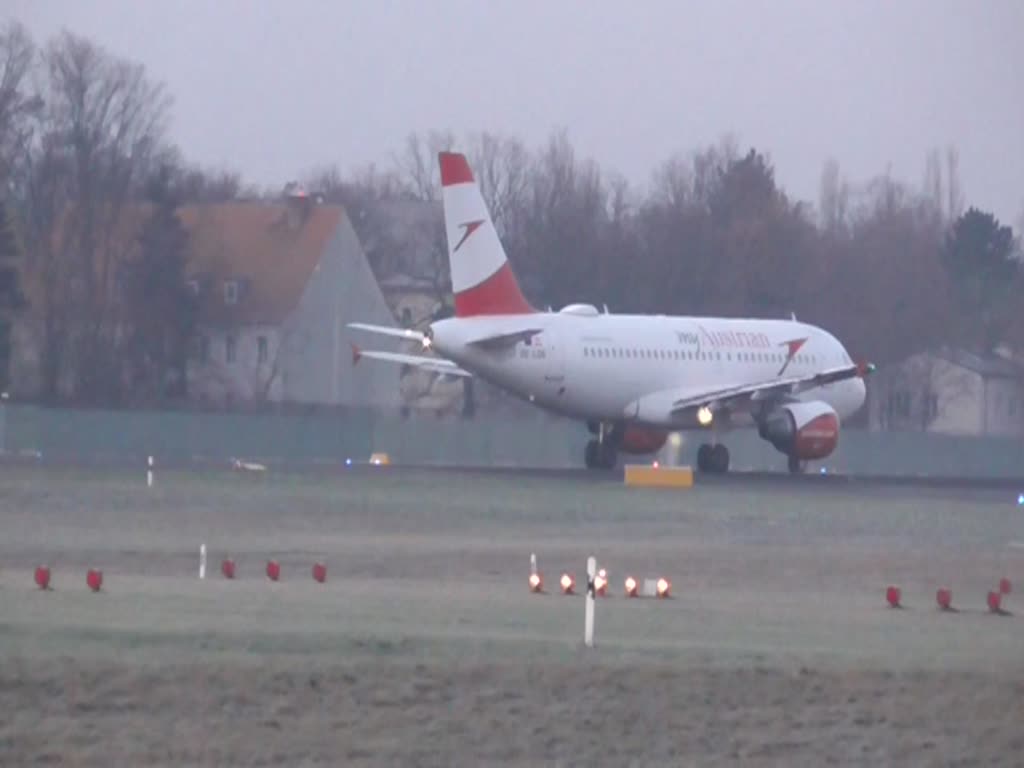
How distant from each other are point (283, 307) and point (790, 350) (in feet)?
106

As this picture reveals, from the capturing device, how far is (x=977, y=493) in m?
53.7

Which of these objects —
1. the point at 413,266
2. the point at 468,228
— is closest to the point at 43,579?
the point at 468,228

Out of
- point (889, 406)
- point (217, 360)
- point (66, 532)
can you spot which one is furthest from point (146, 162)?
point (66, 532)

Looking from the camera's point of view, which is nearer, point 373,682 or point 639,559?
point 373,682

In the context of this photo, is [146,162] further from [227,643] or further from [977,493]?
[227,643]

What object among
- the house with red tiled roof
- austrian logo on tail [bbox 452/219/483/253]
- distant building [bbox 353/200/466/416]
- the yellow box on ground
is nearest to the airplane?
austrian logo on tail [bbox 452/219/483/253]

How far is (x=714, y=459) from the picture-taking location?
59.0 meters

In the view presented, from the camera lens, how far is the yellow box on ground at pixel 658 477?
51.5m

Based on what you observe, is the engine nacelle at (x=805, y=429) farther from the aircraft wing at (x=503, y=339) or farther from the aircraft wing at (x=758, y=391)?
the aircraft wing at (x=503, y=339)

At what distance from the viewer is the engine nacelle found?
56.2 meters

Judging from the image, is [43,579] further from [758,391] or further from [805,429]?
[758,391]

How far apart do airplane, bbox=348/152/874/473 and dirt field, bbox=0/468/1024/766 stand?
59.5 feet

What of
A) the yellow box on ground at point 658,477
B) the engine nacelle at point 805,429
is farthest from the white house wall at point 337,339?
the yellow box on ground at point 658,477

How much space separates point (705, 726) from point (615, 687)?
1071mm
